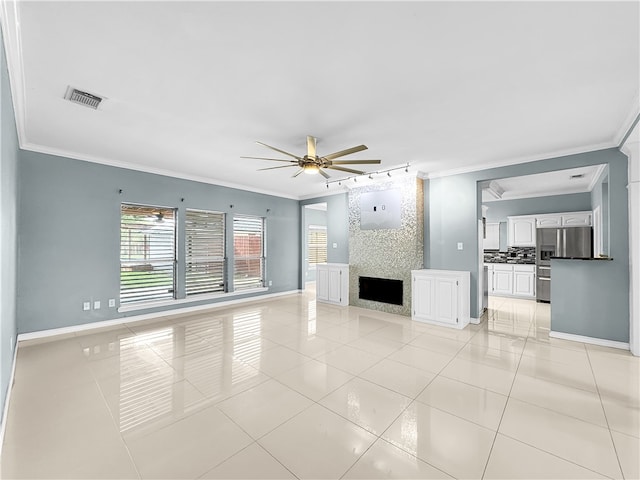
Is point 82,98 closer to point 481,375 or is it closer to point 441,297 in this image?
point 481,375

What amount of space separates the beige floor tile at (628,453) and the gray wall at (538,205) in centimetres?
660

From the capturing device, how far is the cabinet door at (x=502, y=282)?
7.28 m

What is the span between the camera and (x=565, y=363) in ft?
10.8

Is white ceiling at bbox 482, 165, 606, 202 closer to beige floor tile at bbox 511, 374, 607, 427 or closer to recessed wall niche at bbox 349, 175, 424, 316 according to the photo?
recessed wall niche at bbox 349, 175, 424, 316

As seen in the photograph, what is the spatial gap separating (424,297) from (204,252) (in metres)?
4.63

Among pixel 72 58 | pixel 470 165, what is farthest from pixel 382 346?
pixel 72 58

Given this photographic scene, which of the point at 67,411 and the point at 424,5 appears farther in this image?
the point at 67,411

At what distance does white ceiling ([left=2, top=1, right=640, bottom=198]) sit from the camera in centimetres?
173

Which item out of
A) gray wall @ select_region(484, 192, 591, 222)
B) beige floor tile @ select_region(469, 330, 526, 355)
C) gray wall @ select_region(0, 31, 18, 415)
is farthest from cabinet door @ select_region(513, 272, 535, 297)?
gray wall @ select_region(0, 31, 18, 415)

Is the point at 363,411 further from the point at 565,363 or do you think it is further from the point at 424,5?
the point at 424,5

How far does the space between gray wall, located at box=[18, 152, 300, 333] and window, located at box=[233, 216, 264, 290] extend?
1.34m

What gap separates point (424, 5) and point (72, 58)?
2.56 metres

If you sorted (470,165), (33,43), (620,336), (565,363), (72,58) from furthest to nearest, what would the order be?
1. (470,165)
2. (620,336)
3. (565,363)
4. (72,58)
5. (33,43)

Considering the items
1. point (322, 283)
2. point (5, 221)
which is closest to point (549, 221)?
point (322, 283)
